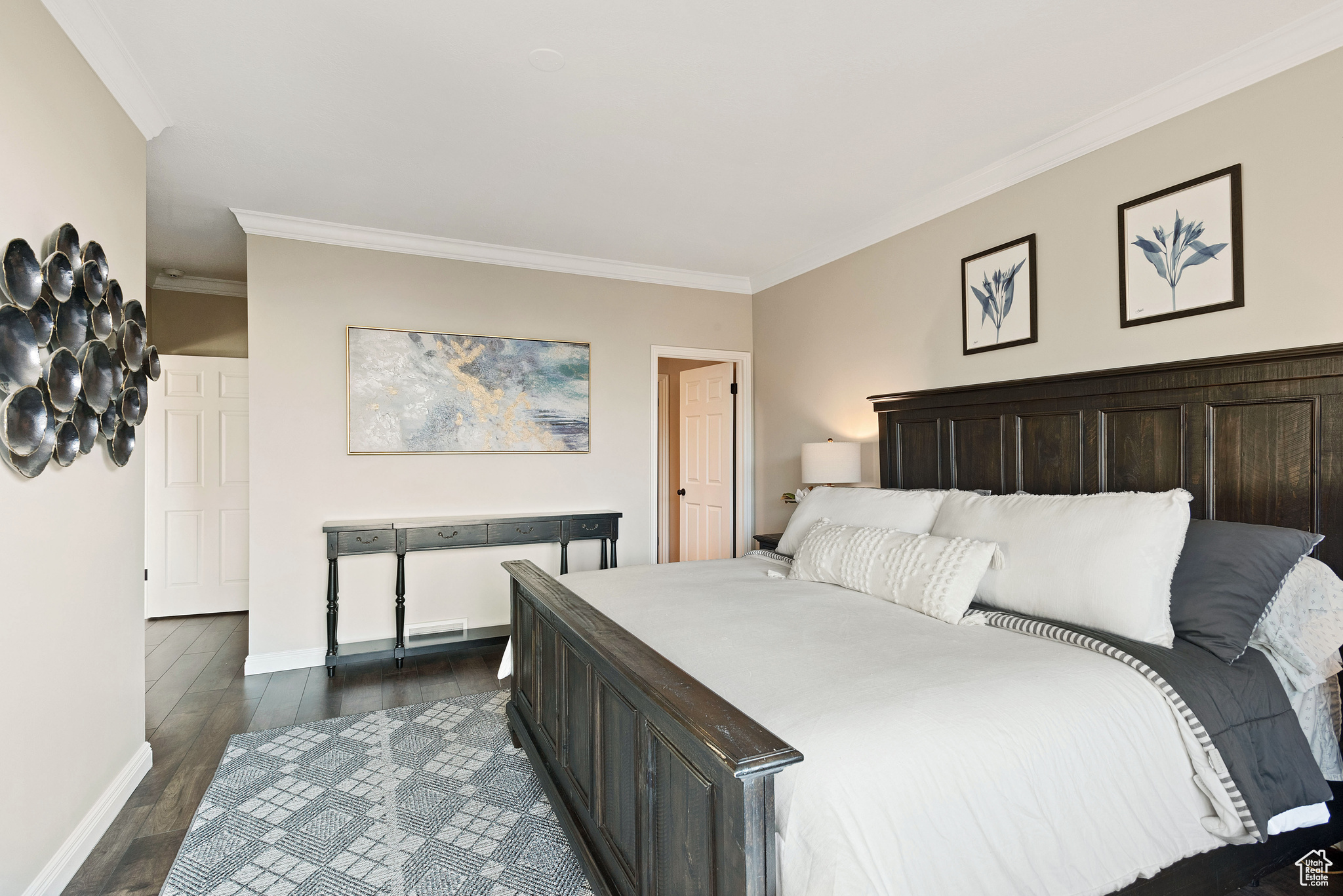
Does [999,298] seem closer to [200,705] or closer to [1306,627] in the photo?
[1306,627]

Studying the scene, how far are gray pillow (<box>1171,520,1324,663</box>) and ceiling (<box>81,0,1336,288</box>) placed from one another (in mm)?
1600

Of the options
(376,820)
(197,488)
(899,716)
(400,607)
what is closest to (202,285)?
(197,488)

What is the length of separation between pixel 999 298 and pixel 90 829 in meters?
4.01

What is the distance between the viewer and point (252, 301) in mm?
3748

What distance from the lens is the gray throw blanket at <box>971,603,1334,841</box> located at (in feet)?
5.23

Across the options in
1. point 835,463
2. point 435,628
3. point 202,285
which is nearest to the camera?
point 835,463

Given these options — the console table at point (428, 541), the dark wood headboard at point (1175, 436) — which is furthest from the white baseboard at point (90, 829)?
the dark wood headboard at point (1175, 436)

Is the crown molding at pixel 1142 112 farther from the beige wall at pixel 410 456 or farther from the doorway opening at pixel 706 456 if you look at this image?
the beige wall at pixel 410 456

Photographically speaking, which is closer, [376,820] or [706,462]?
[376,820]

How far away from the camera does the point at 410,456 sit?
4113 mm

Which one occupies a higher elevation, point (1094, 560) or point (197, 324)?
point (197, 324)

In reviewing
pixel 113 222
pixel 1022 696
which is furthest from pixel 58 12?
pixel 1022 696

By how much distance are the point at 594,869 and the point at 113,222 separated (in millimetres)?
2640

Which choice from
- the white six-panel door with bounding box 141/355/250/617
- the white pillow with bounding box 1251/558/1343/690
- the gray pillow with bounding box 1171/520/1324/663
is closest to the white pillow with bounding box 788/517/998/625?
the gray pillow with bounding box 1171/520/1324/663
